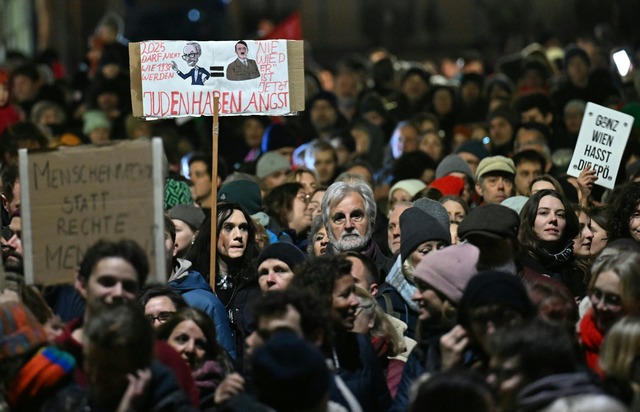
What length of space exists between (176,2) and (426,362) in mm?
22117

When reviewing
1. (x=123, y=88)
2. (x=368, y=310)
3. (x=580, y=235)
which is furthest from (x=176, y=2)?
(x=368, y=310)

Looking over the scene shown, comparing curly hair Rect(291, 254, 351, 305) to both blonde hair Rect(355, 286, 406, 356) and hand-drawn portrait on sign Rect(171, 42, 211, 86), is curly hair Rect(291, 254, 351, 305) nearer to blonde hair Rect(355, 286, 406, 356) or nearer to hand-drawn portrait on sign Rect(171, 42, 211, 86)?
blonde hair Rect(355, 286, 406, 356)

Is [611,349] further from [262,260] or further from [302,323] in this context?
[262,260]

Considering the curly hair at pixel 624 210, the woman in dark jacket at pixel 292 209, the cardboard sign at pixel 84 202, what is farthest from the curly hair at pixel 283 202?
the cardboard sign at pixel 84 202

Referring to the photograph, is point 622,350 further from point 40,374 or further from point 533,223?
point 533,223

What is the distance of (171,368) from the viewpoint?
23.6 feet

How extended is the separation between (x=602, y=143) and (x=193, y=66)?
3377mm

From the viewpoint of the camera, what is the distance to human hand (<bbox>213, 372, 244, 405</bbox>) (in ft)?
23.7

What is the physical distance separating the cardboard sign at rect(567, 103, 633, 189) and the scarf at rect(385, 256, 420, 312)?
2979 millimetres

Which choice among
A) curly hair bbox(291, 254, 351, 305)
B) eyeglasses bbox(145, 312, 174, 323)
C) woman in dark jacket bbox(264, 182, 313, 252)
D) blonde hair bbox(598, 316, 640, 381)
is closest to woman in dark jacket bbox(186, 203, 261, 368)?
woman in dark jacket bbox(264, 182, 313, 252)

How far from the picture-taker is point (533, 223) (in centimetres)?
1036

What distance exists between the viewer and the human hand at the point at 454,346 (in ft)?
24.2

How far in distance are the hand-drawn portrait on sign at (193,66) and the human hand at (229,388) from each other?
386cm

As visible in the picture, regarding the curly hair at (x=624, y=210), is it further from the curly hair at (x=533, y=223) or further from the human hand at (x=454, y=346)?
the human hand at (x=454, y=346)
